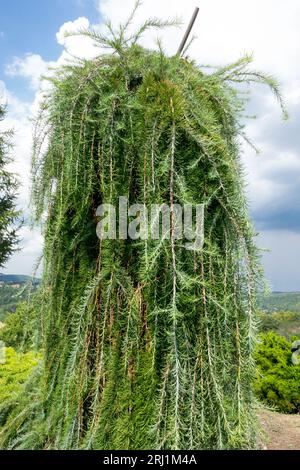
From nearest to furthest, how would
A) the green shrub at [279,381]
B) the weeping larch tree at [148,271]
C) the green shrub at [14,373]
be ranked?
1. the weeping larch tree at [148,271]
2. the green shrub at [14,373]
3. the green shrub at [279,381]

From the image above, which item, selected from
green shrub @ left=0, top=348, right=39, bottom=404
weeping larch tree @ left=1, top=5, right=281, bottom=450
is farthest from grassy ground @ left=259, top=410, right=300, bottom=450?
green shrub @ left=0, top=348, right=39, bottom=404

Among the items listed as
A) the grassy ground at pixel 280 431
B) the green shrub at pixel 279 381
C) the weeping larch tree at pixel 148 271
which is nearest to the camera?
the weeping larch tree at pixel 148 271

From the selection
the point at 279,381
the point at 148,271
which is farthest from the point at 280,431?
the point at 148,271

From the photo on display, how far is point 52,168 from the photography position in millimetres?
1861

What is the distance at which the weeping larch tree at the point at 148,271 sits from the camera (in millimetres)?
1600

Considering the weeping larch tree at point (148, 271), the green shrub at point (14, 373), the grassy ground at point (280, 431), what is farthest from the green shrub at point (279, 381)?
the weeping larch tree at point (148, 271)

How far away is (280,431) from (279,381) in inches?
70.2

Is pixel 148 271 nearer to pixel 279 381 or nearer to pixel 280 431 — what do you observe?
pixel 280 431

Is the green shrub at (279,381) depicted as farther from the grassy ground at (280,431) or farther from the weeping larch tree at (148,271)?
the weeping larch tree at (148,271)

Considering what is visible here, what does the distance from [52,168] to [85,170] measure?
0.19 metres

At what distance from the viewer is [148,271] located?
157cm

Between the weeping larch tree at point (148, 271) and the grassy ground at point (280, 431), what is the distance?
164cm

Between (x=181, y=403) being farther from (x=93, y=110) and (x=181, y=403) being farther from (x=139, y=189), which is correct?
(x=93, y=110)

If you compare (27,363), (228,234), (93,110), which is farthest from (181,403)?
(27,363)
